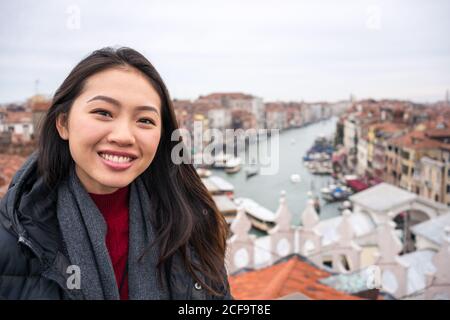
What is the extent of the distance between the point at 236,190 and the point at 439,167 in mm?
2074

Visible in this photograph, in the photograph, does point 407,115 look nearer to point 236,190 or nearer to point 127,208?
point 236,190

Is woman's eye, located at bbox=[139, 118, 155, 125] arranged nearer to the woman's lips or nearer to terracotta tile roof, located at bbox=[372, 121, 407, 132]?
the woman's lips

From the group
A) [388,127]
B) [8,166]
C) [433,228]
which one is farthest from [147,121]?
[388,127]

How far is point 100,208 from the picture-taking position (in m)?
0.64

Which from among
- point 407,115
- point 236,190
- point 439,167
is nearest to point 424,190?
point 439,167

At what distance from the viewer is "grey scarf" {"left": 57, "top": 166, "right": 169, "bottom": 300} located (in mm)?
581

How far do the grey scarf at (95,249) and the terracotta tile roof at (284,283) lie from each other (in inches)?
35.1

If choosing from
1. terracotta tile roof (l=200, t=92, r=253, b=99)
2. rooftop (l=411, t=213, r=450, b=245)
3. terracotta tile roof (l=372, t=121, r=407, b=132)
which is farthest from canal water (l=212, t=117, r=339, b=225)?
rooftop (l=411, t=213, r=450, b=245)

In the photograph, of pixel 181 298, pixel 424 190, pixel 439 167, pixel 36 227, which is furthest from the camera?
pixel 424 190

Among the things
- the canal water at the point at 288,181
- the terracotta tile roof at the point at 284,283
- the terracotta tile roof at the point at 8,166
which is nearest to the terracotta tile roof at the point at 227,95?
the canal water at the point at 288,181

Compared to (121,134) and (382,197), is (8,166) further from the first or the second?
(382,197)

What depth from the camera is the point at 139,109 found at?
0.60 meters

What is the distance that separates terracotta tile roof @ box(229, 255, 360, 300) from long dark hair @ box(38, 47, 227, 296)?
0.81 meters
